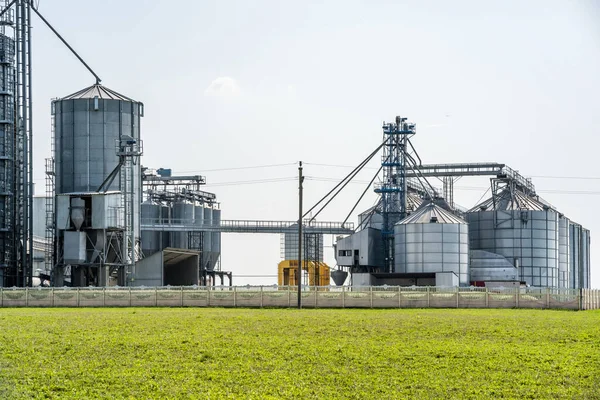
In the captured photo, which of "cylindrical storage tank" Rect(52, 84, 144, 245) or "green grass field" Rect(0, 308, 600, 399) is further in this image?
"cylindrical storage tank" Rect(52, 84, 144, 245)

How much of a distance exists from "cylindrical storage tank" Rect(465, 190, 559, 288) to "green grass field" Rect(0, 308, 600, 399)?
193 feet

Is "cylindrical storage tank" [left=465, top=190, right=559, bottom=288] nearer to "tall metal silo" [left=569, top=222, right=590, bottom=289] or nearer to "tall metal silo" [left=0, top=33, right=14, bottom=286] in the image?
"tall metal silo" [left=569, top=222, right=590, bottom=289]

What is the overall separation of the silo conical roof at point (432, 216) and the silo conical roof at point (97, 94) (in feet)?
89.5

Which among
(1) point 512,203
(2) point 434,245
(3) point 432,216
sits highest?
(1) point 512,203

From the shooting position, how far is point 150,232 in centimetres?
10100

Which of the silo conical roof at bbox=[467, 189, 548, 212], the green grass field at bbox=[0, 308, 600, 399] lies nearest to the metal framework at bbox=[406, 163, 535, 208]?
the silo conical roof at bbox=[467, 189, 548, 212]

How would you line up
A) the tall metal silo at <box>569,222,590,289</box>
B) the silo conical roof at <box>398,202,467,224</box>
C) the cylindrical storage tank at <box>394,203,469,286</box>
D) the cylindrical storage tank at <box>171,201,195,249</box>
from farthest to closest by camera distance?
1. the tall metal silo at <box>569,222,590,289</box>
2. the cylindrical storage tank at <box>171,201,195,249</box>
3. the silo conical roof at <box>398,202,467,224</box>
4. the cylindrical storage tank at <box>394,203,469,286</box>

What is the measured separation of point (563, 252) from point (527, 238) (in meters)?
11.2

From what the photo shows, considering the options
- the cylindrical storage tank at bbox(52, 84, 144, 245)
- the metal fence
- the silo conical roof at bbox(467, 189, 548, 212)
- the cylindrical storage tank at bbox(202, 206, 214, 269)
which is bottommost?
the metal fence

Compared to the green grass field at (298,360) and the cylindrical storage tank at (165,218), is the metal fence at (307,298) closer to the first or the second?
the green grass field at (298,360)

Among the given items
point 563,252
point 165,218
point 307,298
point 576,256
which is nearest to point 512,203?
point 563,252

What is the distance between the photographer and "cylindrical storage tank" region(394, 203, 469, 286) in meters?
87.2

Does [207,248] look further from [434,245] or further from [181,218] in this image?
[434,245]

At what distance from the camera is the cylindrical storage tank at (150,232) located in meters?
99.9
